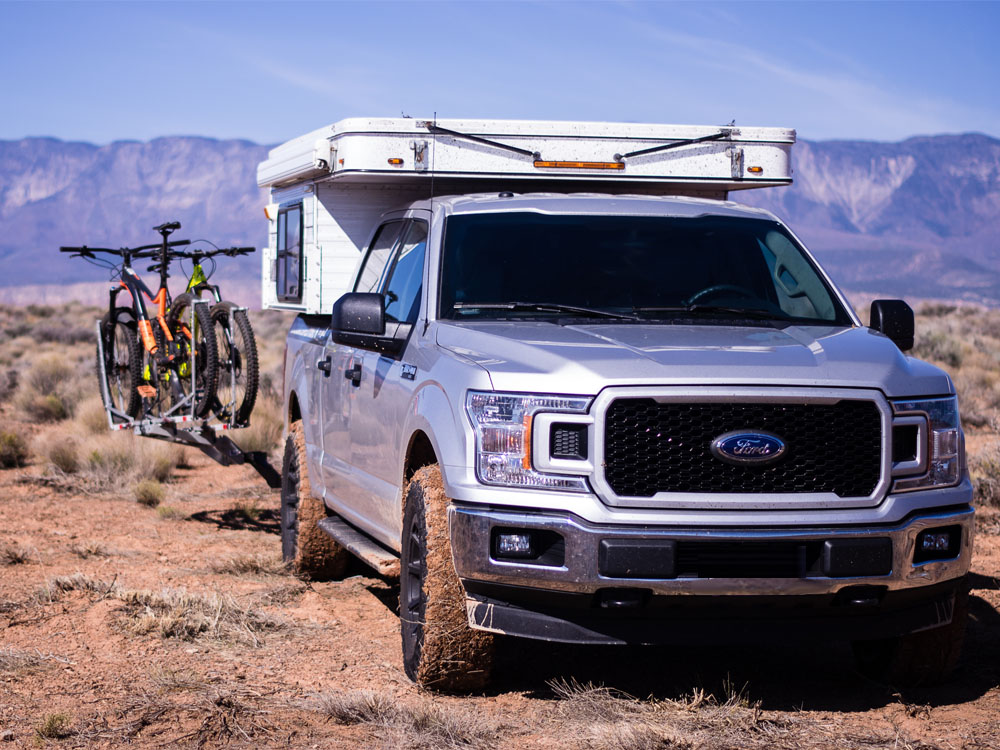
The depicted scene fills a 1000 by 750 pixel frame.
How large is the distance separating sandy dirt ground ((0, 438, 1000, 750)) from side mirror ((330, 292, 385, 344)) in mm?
1522

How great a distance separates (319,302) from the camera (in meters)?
8.10

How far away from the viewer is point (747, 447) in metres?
4.67

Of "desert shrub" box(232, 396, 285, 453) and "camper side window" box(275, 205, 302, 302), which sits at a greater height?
"camper side window" box(275, 205, 302, 302)

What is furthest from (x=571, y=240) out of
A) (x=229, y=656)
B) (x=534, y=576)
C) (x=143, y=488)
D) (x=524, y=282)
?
(x=143, y=488)

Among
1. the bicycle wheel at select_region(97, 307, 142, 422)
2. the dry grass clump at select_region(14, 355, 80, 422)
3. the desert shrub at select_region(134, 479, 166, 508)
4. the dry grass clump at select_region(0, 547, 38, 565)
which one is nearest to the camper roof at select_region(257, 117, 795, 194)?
the bicycle wheel at select_region(97, 307, 142, 422)

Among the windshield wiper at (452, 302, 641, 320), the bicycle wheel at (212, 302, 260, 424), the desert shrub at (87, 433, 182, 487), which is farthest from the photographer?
the desert shrub at (87, 433, 182, 487)

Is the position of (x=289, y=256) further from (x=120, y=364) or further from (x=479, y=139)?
Answer: (x=120, y=364)

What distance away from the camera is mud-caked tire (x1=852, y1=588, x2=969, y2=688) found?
533 cm

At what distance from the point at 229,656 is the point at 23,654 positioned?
0.91 meters

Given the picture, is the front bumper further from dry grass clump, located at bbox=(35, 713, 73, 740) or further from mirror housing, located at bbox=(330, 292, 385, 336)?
dry grass clump, located at bbox=(35, 713, 73, 740)

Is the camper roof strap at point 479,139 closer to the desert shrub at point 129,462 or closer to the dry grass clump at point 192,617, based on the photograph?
the dry grass clump at point 192,617

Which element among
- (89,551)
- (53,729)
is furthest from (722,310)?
(89,551)

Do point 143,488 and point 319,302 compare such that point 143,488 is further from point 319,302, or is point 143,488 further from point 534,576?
point 534,576

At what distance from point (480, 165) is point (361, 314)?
203cm
